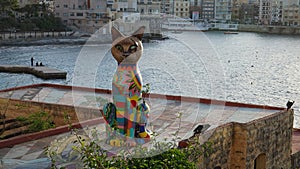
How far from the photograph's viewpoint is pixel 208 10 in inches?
4109

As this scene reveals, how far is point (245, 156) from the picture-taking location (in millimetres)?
9695

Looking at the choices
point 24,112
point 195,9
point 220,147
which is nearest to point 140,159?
point 220,147

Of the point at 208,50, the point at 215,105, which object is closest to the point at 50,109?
the point at 215,105

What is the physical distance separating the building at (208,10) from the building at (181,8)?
1079cm

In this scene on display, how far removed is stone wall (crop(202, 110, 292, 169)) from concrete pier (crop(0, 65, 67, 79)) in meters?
22.4

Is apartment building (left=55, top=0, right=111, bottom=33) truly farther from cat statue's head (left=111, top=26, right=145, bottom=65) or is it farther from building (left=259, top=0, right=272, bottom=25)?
cat statue's head (left=111, top=26, right=145, bottom=65)

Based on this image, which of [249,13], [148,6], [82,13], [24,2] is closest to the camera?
[82,13]

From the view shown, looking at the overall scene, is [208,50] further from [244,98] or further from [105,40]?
[244,98]

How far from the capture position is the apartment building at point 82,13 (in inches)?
2655

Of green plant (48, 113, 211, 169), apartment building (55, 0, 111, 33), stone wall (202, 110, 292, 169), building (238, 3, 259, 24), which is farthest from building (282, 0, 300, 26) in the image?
green plant (48, 113, 211, 169)

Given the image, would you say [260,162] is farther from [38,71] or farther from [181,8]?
[181,8]

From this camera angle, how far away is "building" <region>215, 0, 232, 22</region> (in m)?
103

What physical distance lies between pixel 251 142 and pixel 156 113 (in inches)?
86.4

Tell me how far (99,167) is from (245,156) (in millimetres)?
4875
